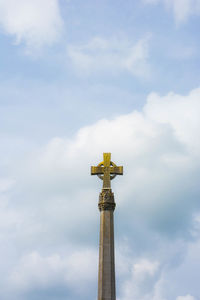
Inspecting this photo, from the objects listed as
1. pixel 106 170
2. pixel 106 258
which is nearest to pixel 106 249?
pixel 106 258

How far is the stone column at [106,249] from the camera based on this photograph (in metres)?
35.0

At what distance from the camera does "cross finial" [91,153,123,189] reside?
127 feet

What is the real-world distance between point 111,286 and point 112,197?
279 inches

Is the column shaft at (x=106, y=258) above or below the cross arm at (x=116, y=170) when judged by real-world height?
below

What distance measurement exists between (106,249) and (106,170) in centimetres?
670

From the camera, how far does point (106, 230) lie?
36750 mm

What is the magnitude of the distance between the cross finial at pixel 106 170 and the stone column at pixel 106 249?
1.01m

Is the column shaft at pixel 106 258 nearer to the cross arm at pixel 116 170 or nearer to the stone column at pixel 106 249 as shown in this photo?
the stone column at pixel 106 249

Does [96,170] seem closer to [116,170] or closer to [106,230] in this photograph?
[116,170]

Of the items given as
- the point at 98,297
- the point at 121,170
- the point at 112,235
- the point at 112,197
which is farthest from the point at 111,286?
the point at 121,170

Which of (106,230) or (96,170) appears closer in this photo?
(106,230)

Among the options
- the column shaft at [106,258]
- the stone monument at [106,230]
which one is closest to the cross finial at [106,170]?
the stone monument at [106,230]

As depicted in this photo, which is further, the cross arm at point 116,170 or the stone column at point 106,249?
the cross arm at point 116,170

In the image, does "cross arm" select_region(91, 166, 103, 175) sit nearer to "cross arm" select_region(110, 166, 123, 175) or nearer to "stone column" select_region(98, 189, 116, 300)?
"cross arm" select_region(110, 166, 123, 175)
